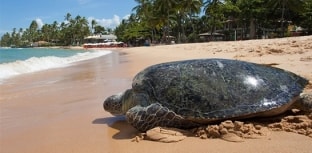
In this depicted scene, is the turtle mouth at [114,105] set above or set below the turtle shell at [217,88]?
below

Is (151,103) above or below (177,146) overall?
above

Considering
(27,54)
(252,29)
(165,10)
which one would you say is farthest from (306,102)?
(165,10)

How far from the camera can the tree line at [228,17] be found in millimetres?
45438

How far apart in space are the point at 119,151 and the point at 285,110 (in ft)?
5.77

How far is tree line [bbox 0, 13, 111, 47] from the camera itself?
106 meters

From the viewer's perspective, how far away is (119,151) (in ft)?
9.61

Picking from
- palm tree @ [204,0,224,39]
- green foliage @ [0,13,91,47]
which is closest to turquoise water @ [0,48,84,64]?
palm tree @ [204,0,224,39]

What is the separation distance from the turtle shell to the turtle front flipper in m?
0.06

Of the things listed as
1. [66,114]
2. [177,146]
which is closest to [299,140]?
[177,146]

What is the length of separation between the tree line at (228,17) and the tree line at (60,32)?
132 feet

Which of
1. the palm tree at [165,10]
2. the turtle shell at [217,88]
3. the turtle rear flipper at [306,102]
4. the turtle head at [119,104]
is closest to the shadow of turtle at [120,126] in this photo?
the turtle head at [119,104]

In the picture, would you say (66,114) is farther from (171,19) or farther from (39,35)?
(39,35)

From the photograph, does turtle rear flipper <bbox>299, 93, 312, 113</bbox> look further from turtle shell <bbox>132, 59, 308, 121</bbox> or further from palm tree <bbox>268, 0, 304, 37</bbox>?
palm tree <bbox>268, 0, 304, 37</bbox>

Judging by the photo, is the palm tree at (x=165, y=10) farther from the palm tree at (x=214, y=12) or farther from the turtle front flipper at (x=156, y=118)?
the turtle front flipper at (x=156, y=118)
